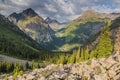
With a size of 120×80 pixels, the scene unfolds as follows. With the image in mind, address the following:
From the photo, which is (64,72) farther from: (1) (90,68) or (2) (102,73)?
(2) (102,73)

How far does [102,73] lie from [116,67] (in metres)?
5.46

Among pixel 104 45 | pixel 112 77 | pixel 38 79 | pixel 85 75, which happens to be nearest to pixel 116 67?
pixel 112 77

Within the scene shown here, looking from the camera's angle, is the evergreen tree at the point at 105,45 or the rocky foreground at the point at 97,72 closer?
the rocky foreground at the point at 97,72

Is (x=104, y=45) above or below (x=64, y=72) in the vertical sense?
above

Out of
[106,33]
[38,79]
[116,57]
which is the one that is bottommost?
[38,79]

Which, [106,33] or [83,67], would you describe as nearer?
[83,67]

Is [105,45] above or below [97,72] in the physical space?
→ above

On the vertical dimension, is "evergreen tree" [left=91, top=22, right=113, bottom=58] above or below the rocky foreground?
above

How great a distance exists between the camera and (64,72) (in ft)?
383

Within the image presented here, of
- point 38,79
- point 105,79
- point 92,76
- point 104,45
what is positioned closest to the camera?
point 105,79

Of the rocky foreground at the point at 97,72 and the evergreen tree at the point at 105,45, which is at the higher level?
the evergreen tree at the point at 105,45

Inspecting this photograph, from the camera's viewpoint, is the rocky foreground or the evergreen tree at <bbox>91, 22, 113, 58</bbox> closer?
the rocky foreground

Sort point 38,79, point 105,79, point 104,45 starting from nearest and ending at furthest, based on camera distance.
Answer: point 105,79, point 38,79, point 104,45

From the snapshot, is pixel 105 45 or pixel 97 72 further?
pixel 105 45
